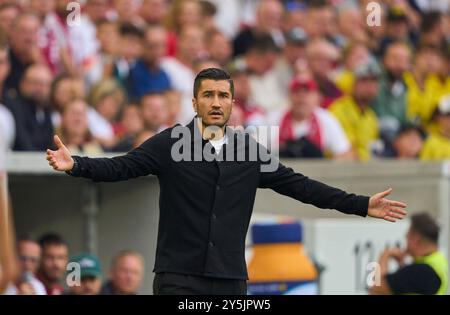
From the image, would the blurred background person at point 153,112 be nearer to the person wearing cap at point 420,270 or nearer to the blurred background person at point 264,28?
the blurred background person at point 264,28

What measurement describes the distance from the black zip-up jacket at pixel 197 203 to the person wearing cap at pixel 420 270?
103 inches

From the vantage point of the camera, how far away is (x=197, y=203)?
623 cm

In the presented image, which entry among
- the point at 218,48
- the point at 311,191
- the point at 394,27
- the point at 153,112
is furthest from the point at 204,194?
the point at 394,27

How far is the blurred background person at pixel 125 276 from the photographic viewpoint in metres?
9.74

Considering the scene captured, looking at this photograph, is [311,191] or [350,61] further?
[350,61]

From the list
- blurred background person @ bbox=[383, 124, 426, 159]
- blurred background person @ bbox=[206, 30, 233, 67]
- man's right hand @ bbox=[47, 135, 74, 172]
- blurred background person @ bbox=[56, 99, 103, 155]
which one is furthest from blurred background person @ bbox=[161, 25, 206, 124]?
man's right hand @ bbox=[47, 135, 74, 172]

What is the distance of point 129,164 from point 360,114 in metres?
8.19

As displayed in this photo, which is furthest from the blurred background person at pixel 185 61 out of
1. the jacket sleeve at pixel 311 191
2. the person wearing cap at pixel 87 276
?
the jacket sleeve at pixel 311 191

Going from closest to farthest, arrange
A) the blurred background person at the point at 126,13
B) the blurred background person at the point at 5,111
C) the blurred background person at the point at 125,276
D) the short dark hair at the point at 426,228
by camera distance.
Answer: the short dark hair at the point at 426,228
the blurred background person at the point at 125,276
the blurred background person at the point at 5,111
the blurred background person at the point at 126,13

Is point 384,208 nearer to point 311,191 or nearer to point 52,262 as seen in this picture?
point 311,191

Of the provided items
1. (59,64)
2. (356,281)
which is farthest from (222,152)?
(59,64)

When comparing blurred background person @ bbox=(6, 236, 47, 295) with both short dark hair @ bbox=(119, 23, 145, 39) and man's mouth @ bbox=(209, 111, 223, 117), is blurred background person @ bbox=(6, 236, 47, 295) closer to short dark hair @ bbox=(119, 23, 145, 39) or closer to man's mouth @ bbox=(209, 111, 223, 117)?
short dark hair @ bbox=(119, 23, 145, 39)

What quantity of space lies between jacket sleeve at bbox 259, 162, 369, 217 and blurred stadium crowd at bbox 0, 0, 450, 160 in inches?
172

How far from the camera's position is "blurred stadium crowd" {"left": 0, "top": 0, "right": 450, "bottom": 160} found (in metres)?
11.2
